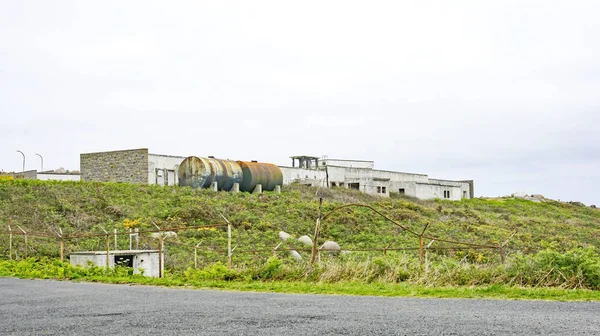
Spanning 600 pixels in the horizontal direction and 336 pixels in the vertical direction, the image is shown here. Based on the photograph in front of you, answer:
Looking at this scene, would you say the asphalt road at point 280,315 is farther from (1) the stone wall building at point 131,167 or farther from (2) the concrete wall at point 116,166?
(2) the concrete wall at point 116,166

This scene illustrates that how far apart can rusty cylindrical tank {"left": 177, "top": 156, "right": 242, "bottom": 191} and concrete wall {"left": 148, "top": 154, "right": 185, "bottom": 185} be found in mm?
1210

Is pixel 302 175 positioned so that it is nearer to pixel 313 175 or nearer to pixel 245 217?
pixel 313 175

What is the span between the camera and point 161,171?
4888 centimetres

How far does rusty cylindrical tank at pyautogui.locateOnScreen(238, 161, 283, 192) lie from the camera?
163 feet

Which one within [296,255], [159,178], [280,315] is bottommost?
[296,255]

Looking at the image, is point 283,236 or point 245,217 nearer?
point 283,236

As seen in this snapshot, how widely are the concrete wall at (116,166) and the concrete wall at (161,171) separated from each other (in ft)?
1.43

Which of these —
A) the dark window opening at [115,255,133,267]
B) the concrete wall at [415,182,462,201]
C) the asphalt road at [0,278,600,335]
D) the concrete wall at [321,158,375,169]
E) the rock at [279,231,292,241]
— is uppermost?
the concrete wall at [321,158,375,169]

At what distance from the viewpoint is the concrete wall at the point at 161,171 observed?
48.3 metres

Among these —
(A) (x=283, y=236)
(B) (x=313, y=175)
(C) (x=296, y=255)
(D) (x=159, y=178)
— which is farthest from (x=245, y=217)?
(B) (x=313, y=175)

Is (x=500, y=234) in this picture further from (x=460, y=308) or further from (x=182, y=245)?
(x=460, y=308)

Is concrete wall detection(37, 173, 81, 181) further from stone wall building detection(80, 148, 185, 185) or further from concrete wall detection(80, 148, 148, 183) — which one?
stone wall building detection(80, 148, 185, 185)

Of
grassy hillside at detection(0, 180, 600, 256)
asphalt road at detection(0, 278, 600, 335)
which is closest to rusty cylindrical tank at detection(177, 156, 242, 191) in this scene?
grassy hillside at detection(0, 180, 600, 256)

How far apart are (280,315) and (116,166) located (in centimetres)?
4143
